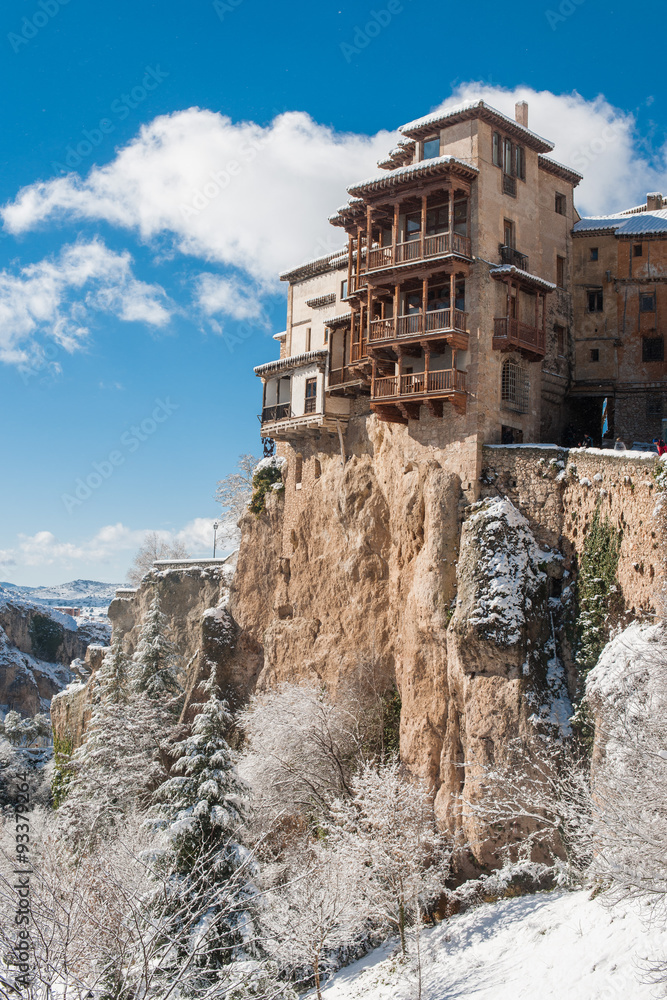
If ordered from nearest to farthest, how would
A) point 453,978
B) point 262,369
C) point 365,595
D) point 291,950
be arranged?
point 453,978
point 291,950
point 365,595
point 262,369

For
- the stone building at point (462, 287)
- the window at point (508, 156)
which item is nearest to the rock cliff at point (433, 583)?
the stone building at point (462, 287)

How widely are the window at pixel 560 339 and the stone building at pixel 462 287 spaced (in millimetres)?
62

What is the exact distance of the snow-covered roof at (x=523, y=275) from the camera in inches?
1497

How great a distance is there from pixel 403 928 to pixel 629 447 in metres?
23.6

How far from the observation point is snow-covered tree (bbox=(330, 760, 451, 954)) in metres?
29.8

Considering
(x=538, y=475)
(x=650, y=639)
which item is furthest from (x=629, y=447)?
(x=650, y=639)

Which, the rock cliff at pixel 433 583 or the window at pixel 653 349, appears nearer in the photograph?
the rock cliff at pixel 433 583

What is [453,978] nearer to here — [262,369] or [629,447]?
[629,447]

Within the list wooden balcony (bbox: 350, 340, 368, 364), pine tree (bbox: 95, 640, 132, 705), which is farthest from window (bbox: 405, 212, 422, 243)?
pine tree (bbox: 95, 640, 132, 705)

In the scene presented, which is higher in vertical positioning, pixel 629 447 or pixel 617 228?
pixel 617 228

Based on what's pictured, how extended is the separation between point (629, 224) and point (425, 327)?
1425cm

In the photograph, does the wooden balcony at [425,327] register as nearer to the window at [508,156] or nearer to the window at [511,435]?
the window at [511,435]

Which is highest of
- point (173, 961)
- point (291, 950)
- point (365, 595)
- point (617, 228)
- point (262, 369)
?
point (617, 228)

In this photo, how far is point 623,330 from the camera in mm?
43812
